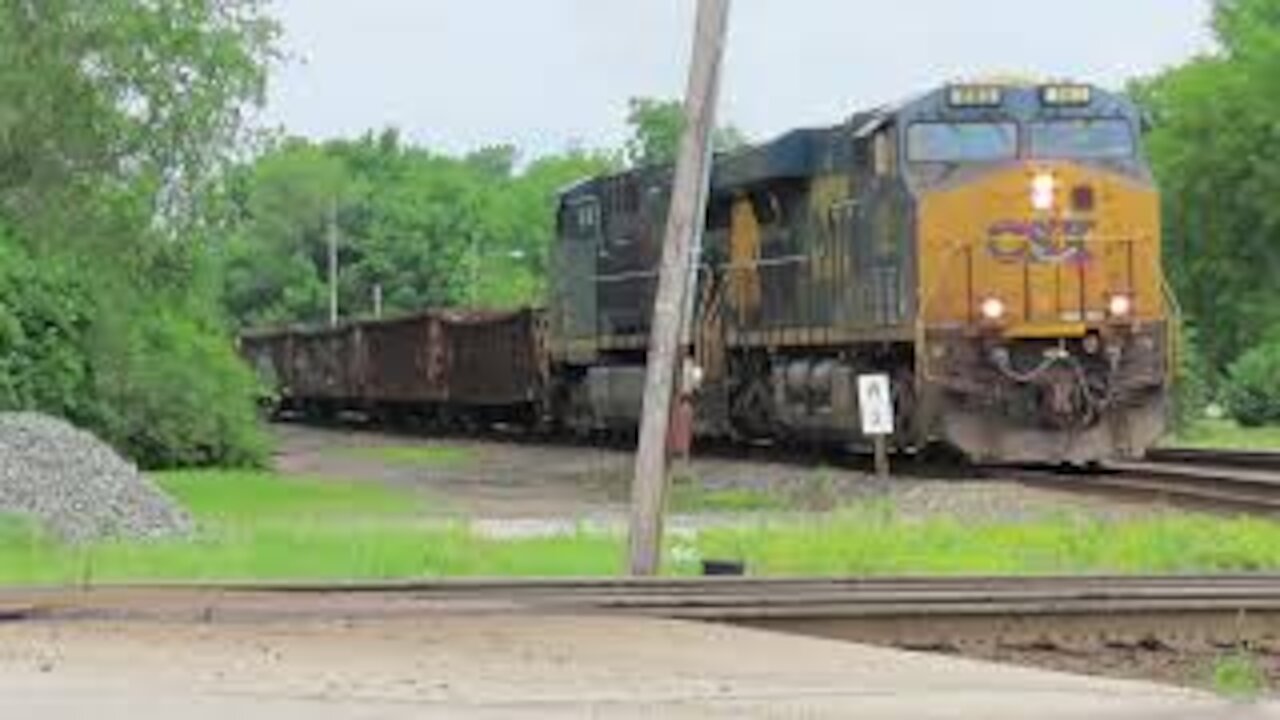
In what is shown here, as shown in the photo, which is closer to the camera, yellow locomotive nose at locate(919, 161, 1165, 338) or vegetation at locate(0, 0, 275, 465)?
yellow locomotive nose at locate(919, 161, 1165, 338)

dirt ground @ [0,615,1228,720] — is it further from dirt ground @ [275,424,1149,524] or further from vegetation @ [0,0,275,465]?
vegetation @ [0,0,275,465]

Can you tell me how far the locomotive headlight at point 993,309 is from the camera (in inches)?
1156

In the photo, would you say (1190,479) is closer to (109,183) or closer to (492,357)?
(109,183)

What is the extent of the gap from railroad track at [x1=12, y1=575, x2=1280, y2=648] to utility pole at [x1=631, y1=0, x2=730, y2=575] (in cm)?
186

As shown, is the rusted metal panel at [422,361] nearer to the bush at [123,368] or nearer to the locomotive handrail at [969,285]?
the bush at [123,368]

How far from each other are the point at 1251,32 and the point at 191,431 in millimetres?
53956

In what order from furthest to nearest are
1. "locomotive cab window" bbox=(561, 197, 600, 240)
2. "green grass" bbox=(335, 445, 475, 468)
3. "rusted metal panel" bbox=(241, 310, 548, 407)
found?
"rusted metal panel" bbox=(241, 310, 548, 407) < "locomotive cab window" bbox=(561, 197, 600, 240) < "green grass" bbox=(335, 445, 475, 468)

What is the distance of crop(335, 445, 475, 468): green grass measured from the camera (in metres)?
39.6

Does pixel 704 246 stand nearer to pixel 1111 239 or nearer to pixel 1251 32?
pixel 1111 239

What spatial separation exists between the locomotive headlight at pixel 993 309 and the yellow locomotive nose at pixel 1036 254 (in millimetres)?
11

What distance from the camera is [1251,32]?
86312 mm

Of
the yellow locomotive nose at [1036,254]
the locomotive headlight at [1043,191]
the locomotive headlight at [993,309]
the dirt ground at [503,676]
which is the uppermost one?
the locomotive headlight at [1043,191]

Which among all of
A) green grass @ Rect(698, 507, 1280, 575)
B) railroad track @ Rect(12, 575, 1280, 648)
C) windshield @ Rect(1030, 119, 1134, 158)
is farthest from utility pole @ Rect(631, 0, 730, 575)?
windshield @ Rect(1030, 119, 1134, 158)

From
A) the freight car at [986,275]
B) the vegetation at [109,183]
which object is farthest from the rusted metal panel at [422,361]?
the freight car at [986,275]
